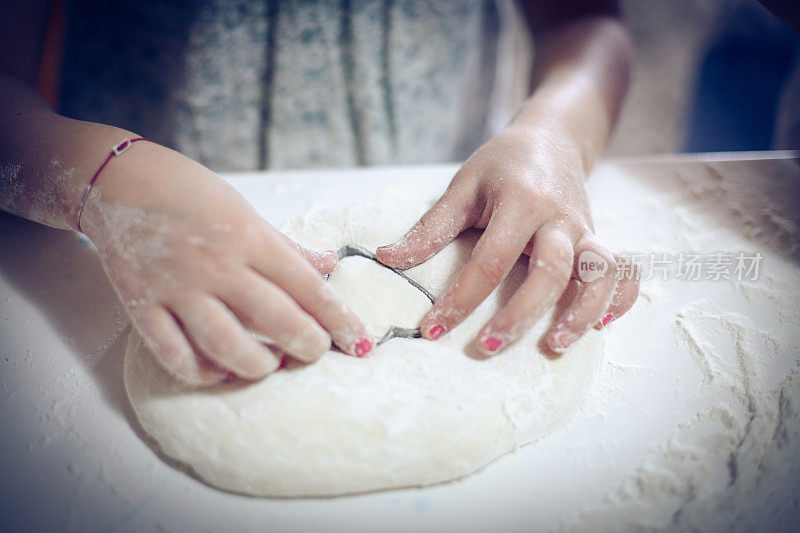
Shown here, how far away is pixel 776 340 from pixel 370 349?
65cm

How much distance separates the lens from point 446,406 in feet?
1.85

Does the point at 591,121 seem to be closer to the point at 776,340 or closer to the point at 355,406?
the point at 776,340

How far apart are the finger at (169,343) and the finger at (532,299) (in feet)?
1.22

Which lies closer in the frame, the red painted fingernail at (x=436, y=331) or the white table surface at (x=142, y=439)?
the white table surface at (x=142, y=439)

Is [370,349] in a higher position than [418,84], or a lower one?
lower

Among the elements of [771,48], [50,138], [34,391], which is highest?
[771,48]

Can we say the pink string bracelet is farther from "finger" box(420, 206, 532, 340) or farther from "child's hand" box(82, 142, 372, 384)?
"finger" box(420, 206, 532, 340)

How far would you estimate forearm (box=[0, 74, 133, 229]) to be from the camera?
2.09 feet

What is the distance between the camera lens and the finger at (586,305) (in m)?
0.62

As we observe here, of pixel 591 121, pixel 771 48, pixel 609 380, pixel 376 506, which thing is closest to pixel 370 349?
pixel 376 506

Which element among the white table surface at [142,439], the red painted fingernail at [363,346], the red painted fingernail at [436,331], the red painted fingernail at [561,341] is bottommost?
the white table surface at [142,439]

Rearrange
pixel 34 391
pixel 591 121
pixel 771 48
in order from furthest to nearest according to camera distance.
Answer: pixel 771 48, pixel 591 121, pixel 34 391

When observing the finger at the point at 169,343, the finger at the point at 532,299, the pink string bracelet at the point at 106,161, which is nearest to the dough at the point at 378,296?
the finger at the point at 532,299

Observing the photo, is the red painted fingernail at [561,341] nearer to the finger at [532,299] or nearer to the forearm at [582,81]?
the finger at [532,299]
